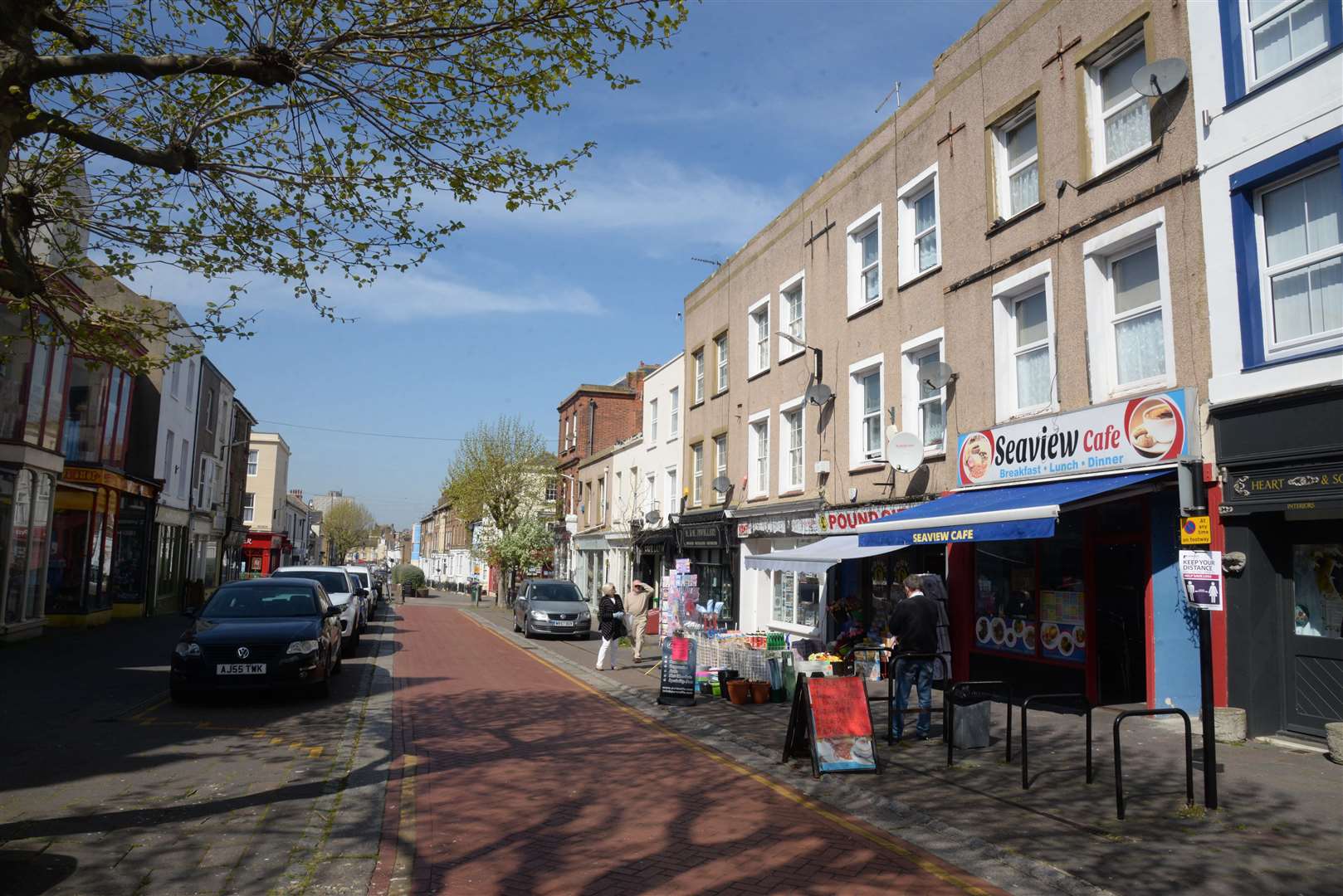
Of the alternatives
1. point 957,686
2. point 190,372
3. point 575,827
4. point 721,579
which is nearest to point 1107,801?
point 957,686

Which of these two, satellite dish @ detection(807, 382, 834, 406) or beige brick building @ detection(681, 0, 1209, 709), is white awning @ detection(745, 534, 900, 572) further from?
satellite dish @ detection(807, 382, 834, 406)

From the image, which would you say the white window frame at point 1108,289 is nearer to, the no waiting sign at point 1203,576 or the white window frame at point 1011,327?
the white window frame at point 1011,327

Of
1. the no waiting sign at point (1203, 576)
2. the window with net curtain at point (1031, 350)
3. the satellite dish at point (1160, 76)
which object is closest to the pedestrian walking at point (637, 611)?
the window with net curtain at point (1031, 350)

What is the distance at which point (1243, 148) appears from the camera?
9781 millimetres

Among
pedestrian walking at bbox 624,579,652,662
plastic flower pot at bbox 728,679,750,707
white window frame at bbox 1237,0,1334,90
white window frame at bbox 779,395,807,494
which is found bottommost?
plastic flower pot at bbox 728,679,750,707

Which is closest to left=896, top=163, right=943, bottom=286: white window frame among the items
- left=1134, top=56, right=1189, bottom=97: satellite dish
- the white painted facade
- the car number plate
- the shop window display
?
left=1134, top=56, right=1189, bottom=97: satellite dish

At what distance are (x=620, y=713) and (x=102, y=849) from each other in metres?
6.94

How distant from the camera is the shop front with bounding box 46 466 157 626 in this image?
21.5 meters

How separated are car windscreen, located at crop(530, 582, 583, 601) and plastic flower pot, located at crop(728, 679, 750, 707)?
45.0 ft

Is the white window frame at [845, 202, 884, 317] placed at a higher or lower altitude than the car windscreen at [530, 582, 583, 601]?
higher

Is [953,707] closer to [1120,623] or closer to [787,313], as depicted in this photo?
[1120,623]

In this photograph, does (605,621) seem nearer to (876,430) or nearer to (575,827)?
(876,430)

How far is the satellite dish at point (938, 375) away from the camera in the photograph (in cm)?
1436

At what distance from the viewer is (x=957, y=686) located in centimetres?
871
